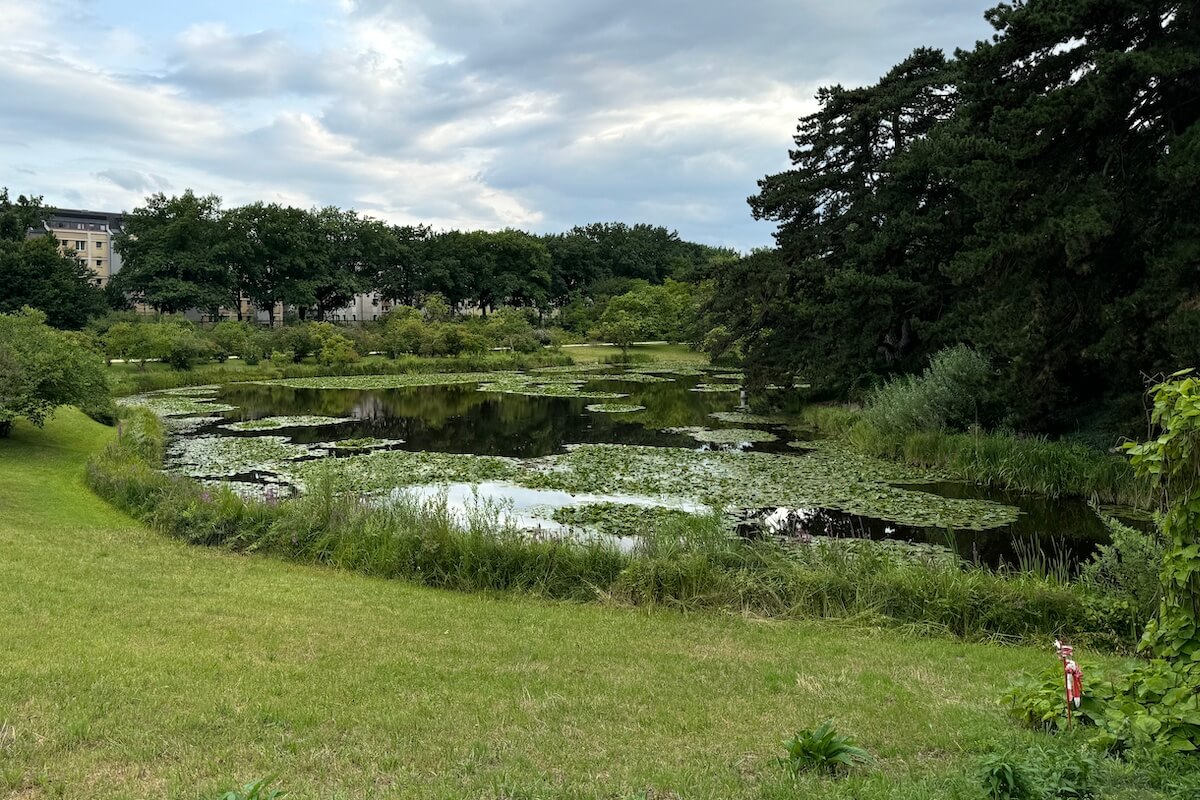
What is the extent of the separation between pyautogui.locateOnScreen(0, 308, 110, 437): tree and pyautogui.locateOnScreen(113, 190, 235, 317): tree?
4664cm

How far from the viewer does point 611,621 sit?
8617 millimetres

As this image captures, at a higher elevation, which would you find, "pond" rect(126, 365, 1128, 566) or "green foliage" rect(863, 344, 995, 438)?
"green foliage" rect(863, 344, 995, 438)

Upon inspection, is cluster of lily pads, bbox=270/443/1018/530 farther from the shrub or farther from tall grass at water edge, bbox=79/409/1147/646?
the shrub

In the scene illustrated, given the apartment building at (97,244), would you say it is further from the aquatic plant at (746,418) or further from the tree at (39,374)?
the tree at (39,374)

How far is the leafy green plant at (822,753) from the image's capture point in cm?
430

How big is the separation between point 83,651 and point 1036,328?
17472mm

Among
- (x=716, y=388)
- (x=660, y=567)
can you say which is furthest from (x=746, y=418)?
(x=660, y=567)

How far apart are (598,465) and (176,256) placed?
57.9 metres

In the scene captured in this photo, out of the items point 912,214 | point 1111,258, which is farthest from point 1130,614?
point 912,214

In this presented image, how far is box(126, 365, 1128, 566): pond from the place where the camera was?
14.3 metres

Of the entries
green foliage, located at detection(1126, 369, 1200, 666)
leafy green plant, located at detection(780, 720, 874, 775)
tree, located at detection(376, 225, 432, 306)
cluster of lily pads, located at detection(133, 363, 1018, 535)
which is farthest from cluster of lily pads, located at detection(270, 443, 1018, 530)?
tree, located at detection(376, 225, 432, 306)

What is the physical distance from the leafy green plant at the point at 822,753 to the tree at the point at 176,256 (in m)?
67.6

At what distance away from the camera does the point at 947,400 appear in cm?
2055

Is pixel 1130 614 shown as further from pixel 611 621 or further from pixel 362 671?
pixel 362 671
